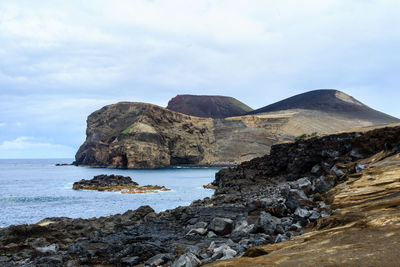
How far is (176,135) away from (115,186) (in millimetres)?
Result: 82088

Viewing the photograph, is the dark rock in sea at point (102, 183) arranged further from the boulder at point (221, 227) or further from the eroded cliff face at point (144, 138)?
the eroded cliff face at point (144, 138)

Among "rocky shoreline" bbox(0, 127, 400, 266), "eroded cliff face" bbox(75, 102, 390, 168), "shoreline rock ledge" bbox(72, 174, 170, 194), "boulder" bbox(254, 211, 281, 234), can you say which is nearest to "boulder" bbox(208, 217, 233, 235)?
"rocky shoreline" bbox(0, 127, 400, 266)

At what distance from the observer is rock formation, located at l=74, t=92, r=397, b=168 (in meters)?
131

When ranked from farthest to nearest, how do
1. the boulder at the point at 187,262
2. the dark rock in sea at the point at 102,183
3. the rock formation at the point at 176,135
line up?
1. the rock formation at the point at 176,135
2. the dark rock in sea at the point at 102,183
3. the boulder at the point at 187,262

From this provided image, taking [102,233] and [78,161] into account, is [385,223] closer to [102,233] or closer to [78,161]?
[102,233]

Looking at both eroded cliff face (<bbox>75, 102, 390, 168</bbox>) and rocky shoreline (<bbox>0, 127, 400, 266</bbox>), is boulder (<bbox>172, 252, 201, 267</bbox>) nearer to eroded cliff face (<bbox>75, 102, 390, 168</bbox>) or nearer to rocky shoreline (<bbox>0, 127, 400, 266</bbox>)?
rocky shoreline (<bbox>0, 127, 400, 266</bbox>)

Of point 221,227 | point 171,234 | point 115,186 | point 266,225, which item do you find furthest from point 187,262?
point 115,186

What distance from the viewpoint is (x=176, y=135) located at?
14375 centimetres

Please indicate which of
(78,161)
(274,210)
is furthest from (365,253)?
(78,161)

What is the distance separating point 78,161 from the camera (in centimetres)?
16662

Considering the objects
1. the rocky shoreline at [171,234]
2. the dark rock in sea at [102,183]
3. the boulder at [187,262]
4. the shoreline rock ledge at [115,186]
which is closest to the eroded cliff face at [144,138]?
the dark rock in sea at [102,183]

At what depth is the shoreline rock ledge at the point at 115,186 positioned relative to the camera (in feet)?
188

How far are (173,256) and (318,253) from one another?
5513 mm

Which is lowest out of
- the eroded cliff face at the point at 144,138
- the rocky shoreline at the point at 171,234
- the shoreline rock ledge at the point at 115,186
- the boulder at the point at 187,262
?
the shoreline rock ledge at the point at 115,186
